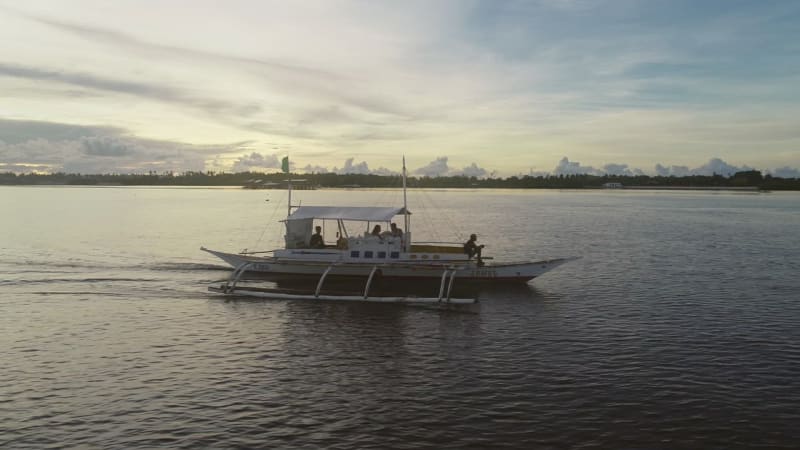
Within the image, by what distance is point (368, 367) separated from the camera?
26578 mm

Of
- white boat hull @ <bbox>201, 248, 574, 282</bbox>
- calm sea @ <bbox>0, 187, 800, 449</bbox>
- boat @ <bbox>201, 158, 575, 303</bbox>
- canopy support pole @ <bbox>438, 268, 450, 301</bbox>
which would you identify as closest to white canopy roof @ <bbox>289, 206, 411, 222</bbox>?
boat @ <bbox>201, 158, 575, 303</bbox>

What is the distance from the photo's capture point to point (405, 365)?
88.2 ft

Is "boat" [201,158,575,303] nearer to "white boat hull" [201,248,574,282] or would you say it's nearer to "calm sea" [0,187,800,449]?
"white boat hull" [201,248,574,282]

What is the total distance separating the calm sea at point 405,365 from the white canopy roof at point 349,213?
8928 mm

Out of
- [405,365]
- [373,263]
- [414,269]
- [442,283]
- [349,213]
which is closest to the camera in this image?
[405,365]

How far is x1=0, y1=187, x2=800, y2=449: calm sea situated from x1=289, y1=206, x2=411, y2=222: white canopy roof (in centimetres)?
893

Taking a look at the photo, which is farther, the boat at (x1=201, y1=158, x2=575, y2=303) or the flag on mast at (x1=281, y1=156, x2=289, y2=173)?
the flag on mast at (x1=281, y1=156, x2=289, y2=173)

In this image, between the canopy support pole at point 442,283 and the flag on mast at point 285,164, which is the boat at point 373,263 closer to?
the canopy support pole at point 442,283

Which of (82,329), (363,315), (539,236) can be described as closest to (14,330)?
(82,329)

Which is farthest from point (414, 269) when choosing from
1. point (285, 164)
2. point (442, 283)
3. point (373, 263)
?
point (285, 164)

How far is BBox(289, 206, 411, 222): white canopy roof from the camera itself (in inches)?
1829

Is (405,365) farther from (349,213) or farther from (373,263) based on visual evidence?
(349,213)

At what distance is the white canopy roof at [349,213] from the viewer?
46.5 m

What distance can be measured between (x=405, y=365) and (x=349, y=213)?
22.1m
